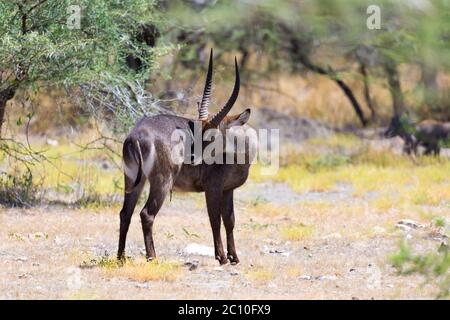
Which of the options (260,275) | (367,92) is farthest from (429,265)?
(367,92)

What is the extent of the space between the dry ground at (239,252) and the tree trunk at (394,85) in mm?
5550

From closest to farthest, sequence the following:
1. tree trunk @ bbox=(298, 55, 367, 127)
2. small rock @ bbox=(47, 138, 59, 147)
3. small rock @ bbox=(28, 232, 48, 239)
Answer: small rock @ bbox=(28, 232, 48, 239), small rock @ bbox=(47, 138, 59, 147), tree trunk @ bbox=(298, 55, 367, 127)

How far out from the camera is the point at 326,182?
16.4 m

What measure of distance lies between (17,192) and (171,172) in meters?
4.56

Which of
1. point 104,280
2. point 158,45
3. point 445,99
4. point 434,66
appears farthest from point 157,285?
point 445,99

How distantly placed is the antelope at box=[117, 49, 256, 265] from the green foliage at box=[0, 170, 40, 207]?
4.06 metres

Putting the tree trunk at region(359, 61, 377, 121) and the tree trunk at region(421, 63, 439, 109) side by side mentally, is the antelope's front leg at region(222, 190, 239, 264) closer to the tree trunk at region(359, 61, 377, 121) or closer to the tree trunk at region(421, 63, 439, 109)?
the tree trunk at region(421, 63, 439, 109)

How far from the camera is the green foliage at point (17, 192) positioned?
13.5 meters

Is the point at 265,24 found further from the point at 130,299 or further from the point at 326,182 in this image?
the point at 130,299

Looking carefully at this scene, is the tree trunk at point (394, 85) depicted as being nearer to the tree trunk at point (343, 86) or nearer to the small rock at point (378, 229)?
the tree trunk at point (343, 86)

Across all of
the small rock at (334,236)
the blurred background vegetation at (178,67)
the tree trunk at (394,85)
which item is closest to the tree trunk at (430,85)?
the blurred background vegetation at (178,67)

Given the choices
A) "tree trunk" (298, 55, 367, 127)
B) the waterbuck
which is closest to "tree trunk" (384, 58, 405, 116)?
"tree trunk" (298, 55, 367, 127)

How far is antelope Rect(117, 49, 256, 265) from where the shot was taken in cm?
950

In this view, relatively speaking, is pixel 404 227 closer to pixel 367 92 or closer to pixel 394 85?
pixel 394 85
